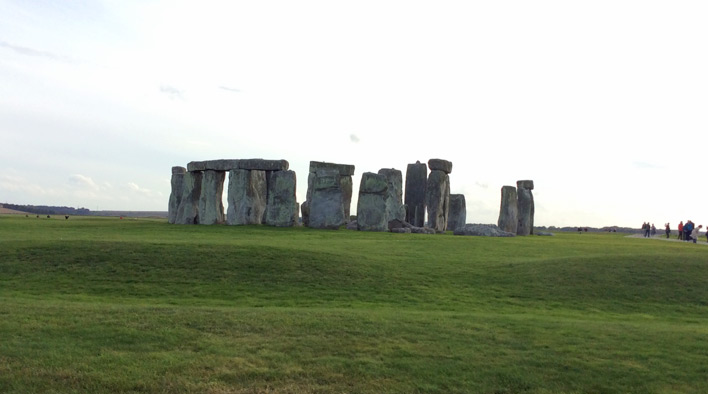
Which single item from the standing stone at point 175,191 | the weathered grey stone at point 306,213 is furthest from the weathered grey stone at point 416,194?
the standing stone at point 175,191

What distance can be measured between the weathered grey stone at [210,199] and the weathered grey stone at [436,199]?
36.4ft

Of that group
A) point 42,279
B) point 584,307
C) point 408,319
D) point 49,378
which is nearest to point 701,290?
point 584,307

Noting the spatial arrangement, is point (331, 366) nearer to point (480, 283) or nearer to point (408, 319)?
point (408, 319)

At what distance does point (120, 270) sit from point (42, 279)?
5.56 ft

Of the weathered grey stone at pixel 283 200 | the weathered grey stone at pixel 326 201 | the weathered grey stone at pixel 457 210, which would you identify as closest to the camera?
the weathered grey stone at pixel 326 201

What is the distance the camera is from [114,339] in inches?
379

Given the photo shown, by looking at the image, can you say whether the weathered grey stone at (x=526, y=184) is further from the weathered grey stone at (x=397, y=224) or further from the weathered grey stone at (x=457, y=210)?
the weathered grey stone at (x=397, y=224)

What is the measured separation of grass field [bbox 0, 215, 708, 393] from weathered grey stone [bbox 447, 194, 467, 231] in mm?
19265

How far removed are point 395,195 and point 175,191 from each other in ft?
40.2

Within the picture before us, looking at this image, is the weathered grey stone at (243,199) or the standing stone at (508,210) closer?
the weathered grey stone at (243,199)

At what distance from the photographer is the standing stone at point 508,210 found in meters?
35.4

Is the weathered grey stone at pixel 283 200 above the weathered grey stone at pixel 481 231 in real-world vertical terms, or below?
above

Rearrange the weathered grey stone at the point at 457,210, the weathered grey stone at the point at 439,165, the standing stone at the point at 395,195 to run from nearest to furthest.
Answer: the weathered grey stone at the point at 439,165 < the standing stone at the point at 395,195 < the weathered grey stone at the point at 457,210

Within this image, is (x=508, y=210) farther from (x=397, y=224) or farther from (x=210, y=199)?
(x=210, y=199)
